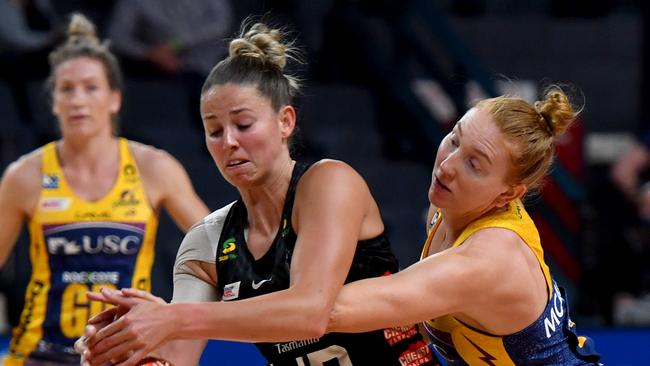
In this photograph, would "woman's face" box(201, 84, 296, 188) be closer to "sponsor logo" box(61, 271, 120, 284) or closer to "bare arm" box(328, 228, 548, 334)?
"bare arm" box(328, 228, 548, 334)

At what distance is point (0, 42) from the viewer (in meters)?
6.66

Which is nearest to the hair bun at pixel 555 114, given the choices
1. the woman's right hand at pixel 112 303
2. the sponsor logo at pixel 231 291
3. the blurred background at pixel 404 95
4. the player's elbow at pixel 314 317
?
the player's elbow at pixel 314 317

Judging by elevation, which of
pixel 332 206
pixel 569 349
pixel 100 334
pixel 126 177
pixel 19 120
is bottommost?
pixel 569 349

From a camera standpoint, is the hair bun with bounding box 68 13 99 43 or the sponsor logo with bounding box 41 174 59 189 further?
the hair bun with bounding box 68 13 99 43

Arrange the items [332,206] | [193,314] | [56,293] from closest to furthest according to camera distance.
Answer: [193,314] < [332,206] < [56,293]

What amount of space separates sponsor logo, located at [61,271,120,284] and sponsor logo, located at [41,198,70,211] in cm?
23

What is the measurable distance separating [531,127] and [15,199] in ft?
7.02

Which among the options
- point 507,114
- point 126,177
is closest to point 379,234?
point 507,114

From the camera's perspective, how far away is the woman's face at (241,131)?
2.98m

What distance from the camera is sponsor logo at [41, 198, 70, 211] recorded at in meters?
4.38

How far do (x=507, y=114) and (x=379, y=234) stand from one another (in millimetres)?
452

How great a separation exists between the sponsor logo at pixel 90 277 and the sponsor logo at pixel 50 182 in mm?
322

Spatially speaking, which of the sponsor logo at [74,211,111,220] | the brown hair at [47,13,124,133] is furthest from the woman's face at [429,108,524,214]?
the brown hair at [47,13,124,133]

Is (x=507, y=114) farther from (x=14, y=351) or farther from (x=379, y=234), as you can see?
(x=14, y=351)
